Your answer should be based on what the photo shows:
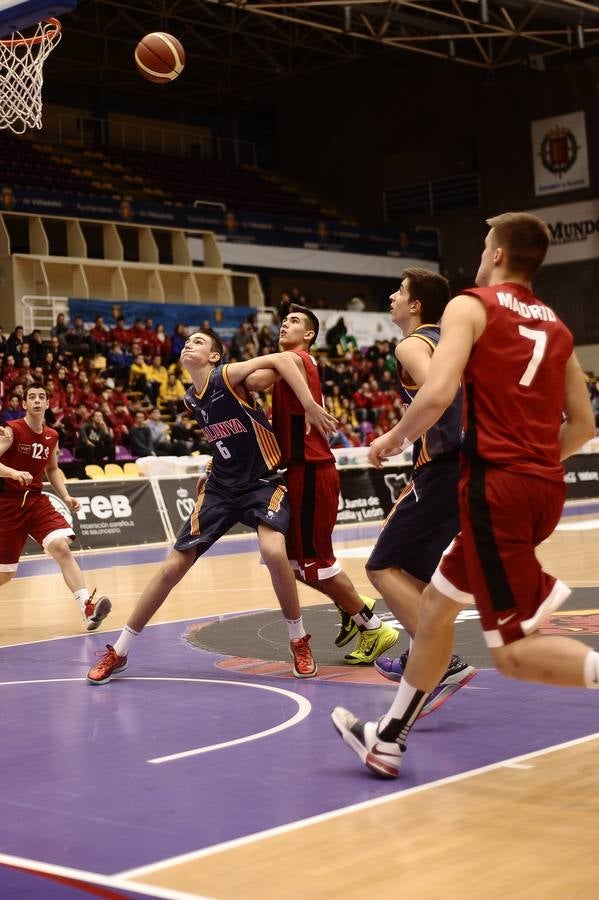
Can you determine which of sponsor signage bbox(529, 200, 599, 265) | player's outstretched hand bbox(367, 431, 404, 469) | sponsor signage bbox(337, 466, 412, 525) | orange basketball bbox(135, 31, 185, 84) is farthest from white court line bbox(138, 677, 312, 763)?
sponsor signage bbox(529, 200, 599, 265)

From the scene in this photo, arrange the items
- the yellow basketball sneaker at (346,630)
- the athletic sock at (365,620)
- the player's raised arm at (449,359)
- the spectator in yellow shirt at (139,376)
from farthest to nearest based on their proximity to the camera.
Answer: the spectator in yellow shirt at (139,376)
the yellow basketball sneaker at (346,630)
the athletic sock at (365,620)
the player's raised arm at (449,359)

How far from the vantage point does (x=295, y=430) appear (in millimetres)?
6879

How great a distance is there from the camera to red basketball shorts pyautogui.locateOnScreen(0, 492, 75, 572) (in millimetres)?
8875

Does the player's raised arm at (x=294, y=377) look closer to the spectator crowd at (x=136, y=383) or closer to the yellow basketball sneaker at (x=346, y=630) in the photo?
the yellow basketball sneaker at (x=346, y=630)

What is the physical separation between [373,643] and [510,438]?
329 centimetres

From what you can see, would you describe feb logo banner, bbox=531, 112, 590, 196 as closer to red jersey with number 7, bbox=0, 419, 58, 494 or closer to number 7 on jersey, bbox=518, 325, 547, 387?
red jersey with number 7, bbox=0, 419, 58, 494

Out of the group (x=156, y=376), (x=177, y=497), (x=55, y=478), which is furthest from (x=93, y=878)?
(x=156, y=376)

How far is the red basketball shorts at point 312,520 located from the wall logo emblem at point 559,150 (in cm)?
2876

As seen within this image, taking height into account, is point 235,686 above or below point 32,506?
below

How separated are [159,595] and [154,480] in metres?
10.6

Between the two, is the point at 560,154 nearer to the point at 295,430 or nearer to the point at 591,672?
the point at 295,430

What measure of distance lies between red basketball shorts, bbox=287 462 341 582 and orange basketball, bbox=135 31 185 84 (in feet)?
18.4

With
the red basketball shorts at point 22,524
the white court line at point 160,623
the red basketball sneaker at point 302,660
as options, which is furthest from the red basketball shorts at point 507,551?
the red basketball shorts at point 22,524

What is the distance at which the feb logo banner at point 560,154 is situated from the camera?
33.2 metres
